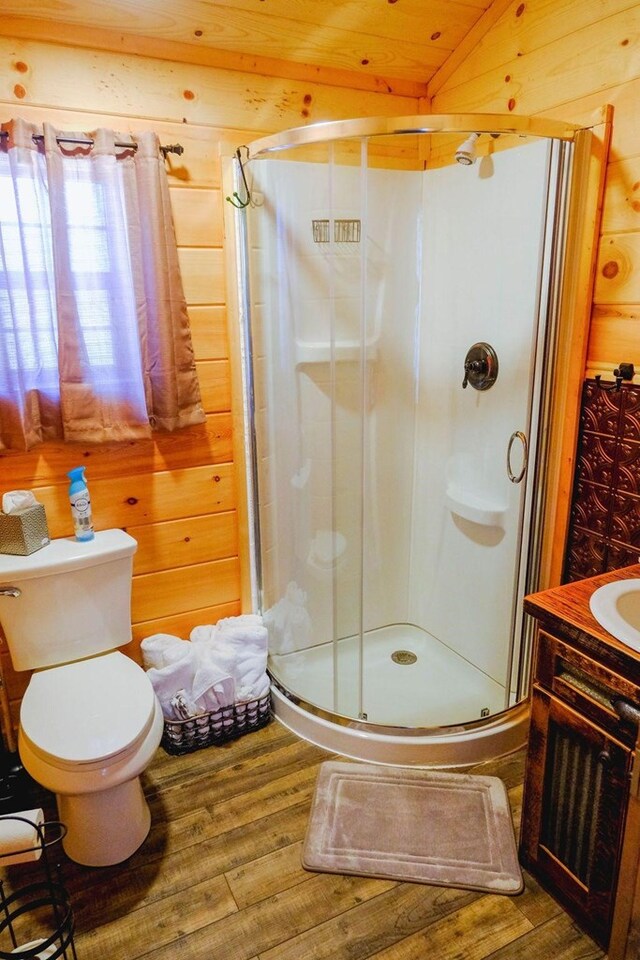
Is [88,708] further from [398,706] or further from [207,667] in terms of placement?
[398,706]

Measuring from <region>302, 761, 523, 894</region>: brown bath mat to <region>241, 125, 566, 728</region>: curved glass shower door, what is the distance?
19 cm

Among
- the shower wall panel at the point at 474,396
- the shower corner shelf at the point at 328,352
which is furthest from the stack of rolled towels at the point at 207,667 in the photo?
the shower corner shelf at the point at 328,352

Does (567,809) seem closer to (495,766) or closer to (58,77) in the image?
(495,766)

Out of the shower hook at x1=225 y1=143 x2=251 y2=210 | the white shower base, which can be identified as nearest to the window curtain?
the shower hook at x1=225 y1=143 x2=251 y2=210

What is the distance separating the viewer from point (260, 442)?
88.9 inches

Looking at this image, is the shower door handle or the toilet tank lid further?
the shower door handle

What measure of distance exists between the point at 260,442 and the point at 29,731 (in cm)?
114

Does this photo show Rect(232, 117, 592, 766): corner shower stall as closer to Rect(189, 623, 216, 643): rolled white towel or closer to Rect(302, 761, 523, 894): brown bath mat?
Rect(302, 761, 523, 894): brown bath mat

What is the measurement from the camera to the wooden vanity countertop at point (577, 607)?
52.8 inches

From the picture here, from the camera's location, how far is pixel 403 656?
2.46 m

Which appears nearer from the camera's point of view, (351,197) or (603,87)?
(603,87)

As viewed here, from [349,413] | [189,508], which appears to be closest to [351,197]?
[349,413]

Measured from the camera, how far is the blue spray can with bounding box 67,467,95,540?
77.9 inches

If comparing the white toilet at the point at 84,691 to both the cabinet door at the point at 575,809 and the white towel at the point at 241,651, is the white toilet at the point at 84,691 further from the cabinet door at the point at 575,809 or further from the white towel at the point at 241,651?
the cabinet door at the point at 575,809
